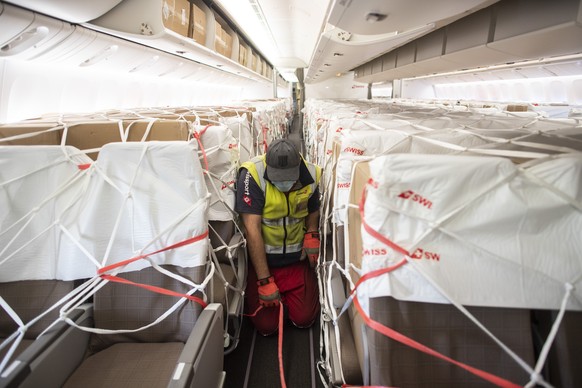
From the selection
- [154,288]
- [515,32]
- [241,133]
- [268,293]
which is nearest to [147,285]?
[154,288]

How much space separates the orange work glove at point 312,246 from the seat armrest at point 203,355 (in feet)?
3.66

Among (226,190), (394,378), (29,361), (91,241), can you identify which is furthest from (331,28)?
(29,361)

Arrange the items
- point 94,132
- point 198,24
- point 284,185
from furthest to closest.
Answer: point 198,24 < point 284,185 < point 94,132

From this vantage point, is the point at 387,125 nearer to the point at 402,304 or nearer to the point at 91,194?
the point at 402,304

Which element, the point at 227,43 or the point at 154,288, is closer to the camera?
the point at 154,288

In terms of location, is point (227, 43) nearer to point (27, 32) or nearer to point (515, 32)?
point (27, 32)

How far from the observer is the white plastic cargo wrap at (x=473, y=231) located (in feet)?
3.27

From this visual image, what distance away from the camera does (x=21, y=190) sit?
5.05 ft

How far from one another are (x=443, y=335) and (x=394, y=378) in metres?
0.25

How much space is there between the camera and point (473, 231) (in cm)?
103

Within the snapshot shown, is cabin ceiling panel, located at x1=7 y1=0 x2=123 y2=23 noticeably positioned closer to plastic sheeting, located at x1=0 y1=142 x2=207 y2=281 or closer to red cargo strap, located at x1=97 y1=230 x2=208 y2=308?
plastic sheeting, located at x1=0 y1=142 x2=207 y2=281

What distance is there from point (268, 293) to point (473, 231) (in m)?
1.78

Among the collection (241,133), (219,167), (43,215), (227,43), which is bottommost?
(43,215)

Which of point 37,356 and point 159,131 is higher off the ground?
point 159,131
